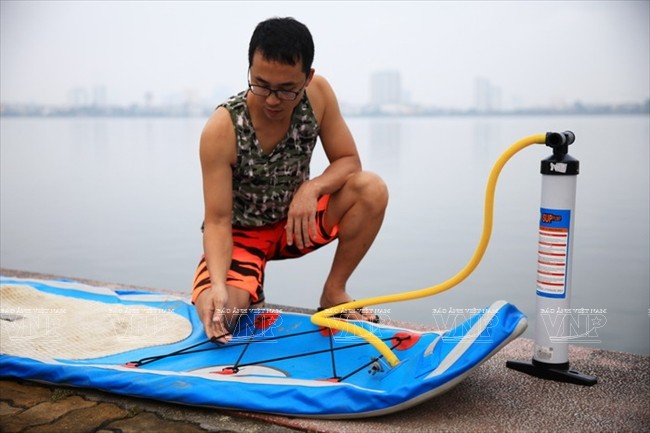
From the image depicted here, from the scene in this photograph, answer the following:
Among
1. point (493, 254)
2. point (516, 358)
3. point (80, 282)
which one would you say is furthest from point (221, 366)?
point (493, 254)

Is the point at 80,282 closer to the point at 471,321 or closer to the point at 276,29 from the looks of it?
the point at 276,29

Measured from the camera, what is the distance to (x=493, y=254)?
436 centimetres

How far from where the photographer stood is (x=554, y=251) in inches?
86.0

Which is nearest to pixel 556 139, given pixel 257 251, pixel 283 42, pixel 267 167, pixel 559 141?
pixel 559 141

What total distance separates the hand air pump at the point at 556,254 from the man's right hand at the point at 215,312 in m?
0.97

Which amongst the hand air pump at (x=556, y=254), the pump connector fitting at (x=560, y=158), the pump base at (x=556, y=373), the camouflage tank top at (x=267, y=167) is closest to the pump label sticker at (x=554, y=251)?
the hand air pump at (x=556, y=254)

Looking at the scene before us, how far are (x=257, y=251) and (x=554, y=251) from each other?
1055 mm

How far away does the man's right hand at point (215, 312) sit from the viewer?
2.36m

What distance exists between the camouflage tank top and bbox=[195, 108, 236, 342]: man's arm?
0.16 ft

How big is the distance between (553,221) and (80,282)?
217 centimetres

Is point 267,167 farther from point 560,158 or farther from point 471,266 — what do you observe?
point 560,158

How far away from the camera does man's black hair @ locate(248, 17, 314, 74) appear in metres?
2.25

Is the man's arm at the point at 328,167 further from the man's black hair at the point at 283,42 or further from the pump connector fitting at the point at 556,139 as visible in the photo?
the pump connector fitting at the point at 556,139

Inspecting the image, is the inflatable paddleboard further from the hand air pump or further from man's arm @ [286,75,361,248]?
man's arm @ [286,75,361,248]
